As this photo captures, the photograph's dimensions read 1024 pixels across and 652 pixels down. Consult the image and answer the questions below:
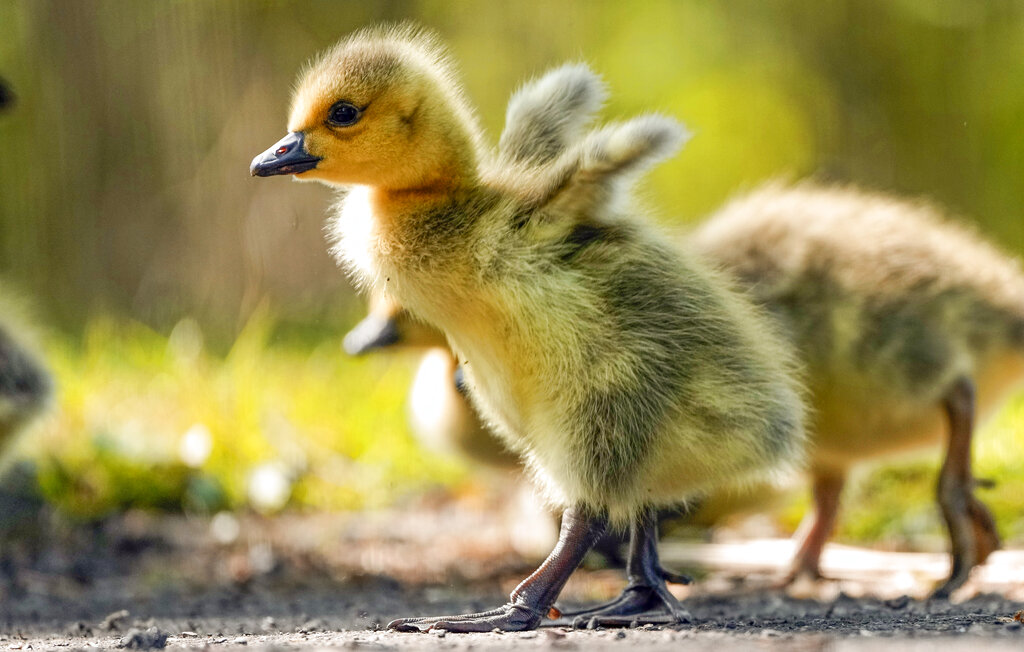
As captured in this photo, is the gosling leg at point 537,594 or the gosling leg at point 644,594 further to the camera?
the gosling leg at point 644,594

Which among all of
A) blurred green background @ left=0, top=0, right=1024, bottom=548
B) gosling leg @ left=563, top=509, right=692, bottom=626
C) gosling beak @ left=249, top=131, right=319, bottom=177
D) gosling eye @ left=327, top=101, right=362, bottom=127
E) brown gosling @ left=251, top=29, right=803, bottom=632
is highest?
blurred green background @ left=0, top=0, right=1024, bottom=548

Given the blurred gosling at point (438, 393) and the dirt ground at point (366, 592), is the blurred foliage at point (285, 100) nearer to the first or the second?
the dirt ground at point (366, 592)

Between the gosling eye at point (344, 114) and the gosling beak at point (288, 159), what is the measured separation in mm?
74

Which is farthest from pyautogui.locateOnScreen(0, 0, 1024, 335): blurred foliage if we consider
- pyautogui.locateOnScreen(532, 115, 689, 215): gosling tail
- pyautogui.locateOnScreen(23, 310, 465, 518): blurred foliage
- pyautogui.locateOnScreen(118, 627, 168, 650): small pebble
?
pyautogui.locateOnScreen(118, 627, 168, 650): small pebble

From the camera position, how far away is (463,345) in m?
2.52

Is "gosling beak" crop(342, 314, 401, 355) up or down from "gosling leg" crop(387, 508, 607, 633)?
up

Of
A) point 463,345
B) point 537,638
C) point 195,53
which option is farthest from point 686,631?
point 195,53

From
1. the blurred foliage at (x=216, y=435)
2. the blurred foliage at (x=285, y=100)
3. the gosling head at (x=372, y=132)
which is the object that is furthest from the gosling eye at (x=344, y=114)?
the blurred foliage at (x=285, y=100)

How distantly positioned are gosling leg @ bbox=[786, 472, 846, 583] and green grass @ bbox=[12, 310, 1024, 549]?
7.5 inches

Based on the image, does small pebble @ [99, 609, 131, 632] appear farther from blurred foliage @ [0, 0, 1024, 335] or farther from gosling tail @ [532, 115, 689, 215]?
blurred foliage @ [0, 0, 1024, 335]

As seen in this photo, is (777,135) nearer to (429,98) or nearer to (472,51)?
(472,51)

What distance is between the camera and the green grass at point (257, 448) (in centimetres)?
432

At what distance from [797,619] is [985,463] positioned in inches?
86.4

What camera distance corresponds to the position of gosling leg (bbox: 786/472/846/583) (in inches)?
A: 146
